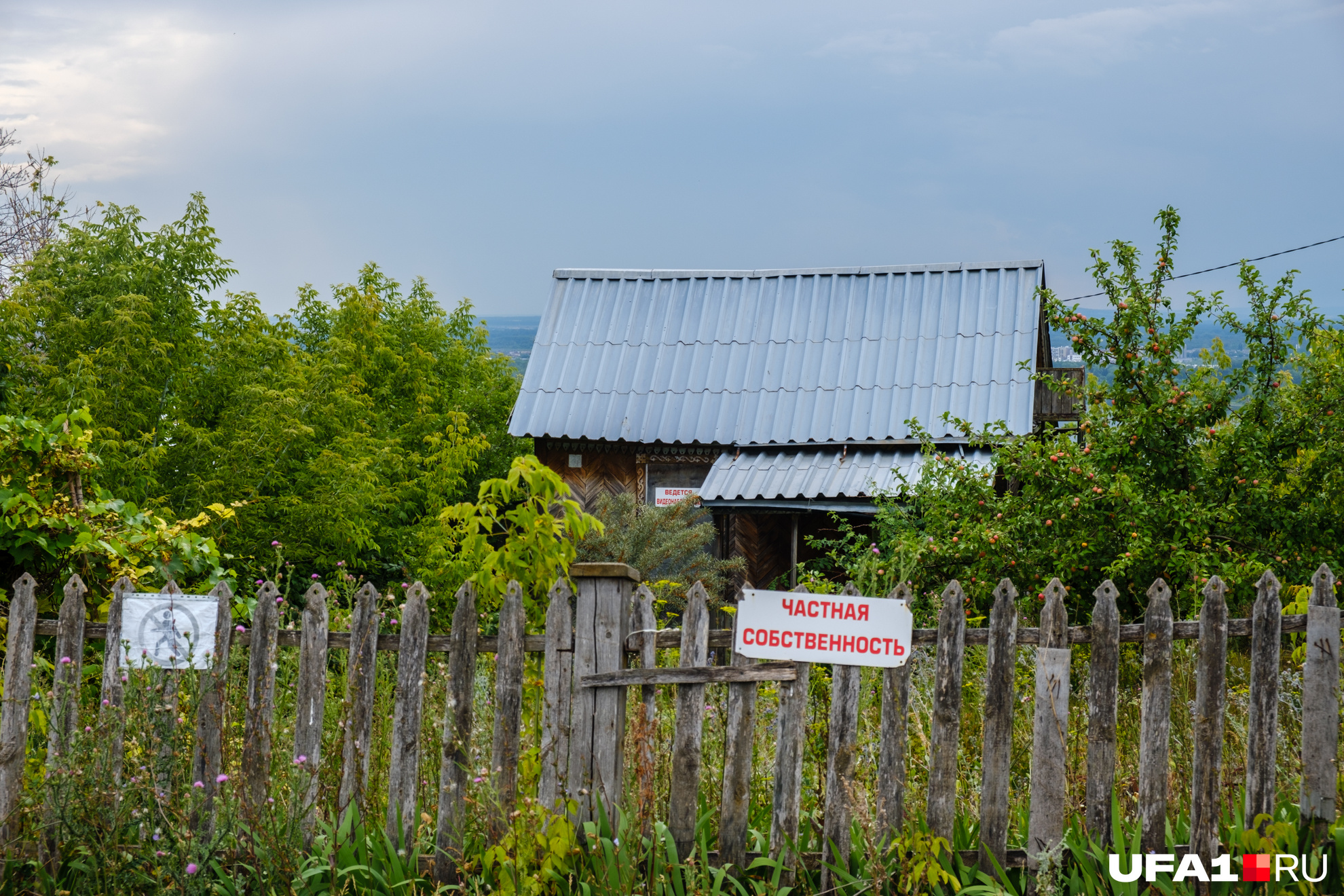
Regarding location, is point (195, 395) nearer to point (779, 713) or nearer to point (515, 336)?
point (779, 713)

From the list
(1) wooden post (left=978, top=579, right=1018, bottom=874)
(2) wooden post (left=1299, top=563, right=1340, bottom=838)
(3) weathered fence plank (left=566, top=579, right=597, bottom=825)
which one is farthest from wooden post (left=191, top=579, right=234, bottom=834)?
(2) wooden post (left=1299, top=563, right=1340, bottom=838)

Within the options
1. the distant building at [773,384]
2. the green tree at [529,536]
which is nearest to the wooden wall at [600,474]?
the distant building at [773,384]

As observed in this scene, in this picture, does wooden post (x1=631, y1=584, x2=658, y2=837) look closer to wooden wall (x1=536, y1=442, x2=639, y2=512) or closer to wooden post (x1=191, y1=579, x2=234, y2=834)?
wooden post (x1=191, y1=579, x2=234, y2=834)

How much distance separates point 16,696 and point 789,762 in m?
3.21

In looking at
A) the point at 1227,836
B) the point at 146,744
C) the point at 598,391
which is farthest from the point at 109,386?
the point at 1227,836

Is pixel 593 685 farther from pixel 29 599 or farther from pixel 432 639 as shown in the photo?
pixel 29 599

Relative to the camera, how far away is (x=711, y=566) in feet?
38.2

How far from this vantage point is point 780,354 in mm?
13961

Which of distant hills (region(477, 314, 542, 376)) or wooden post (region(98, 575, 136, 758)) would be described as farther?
distant hills (region(477, 314, 542, 376))

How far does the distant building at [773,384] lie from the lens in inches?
480

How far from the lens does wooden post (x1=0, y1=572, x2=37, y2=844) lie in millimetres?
4102

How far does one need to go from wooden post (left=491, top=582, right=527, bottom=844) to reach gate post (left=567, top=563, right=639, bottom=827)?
22cm

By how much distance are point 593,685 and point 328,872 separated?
1.22 meters

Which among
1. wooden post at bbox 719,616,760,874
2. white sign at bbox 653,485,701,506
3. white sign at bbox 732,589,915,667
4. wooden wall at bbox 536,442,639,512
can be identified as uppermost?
wooden wall at bbox 536,442,639,512
